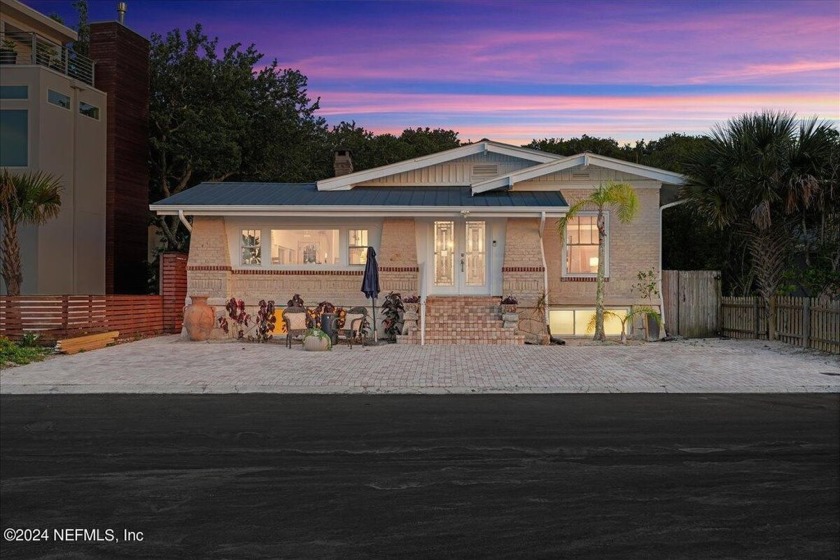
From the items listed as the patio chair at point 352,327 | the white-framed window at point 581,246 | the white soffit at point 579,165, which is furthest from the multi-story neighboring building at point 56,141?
the white-framed window at point 581,246

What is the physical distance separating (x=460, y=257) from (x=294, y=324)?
5318mm

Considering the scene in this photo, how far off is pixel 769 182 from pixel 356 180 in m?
11.4

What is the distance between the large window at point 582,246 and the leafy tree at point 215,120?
573 inches

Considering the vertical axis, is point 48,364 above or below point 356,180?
below

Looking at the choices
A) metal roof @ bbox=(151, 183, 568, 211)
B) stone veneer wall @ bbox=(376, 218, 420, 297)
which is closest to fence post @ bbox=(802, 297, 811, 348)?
metal roof @ bbox=(151, 183, 568, 211)

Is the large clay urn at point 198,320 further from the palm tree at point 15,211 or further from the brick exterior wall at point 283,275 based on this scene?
the palm tree at point 15,211

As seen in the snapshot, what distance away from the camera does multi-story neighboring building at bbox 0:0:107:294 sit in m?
22.5

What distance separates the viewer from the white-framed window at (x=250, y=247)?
20.6 meters

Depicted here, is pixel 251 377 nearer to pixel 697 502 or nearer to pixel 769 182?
pixel 697 502

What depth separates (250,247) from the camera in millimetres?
20672

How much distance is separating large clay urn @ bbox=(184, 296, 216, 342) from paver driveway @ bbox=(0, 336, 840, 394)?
3.27 ft

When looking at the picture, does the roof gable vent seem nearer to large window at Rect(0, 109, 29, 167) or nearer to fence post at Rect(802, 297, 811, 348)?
fence post at Rect(802, 297, 811, 348)

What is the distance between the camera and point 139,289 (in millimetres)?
27500

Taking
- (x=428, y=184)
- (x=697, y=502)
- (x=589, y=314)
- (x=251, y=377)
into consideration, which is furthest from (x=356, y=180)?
(x=697, y=502)
